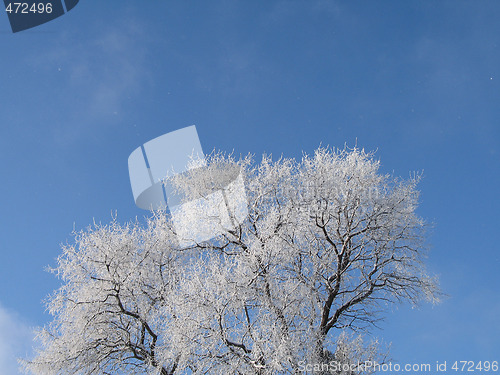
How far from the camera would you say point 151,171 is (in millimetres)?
17000

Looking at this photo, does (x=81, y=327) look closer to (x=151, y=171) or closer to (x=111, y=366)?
(x=111, y=366)

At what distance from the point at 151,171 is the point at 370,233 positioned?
27.1 ft

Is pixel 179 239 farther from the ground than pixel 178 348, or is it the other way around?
pixel 179 239

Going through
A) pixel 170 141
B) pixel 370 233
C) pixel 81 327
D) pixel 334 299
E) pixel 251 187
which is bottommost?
pixel 81 327

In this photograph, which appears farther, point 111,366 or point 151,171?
point 151,171

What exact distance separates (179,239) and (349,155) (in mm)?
6531

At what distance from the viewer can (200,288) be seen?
10992mm

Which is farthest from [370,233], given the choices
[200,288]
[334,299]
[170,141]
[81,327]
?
[81,327]

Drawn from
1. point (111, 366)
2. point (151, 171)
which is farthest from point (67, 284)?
point (151, 171)

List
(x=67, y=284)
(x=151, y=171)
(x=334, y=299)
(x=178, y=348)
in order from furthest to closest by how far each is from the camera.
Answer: (x=151, y=171) → (x=67, y=284) → (x=334, y=299) → (x=178, y=348)

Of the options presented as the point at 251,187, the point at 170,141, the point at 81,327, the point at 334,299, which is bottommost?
the point at 81,327

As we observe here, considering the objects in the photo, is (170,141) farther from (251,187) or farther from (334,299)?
(334,299)

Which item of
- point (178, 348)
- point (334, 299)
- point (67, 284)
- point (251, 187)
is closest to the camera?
point (178, 348)

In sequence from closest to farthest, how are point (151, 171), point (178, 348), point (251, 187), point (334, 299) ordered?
point (178, 348) → point (334, 299) → point (251, 187) → point (151, 171)
